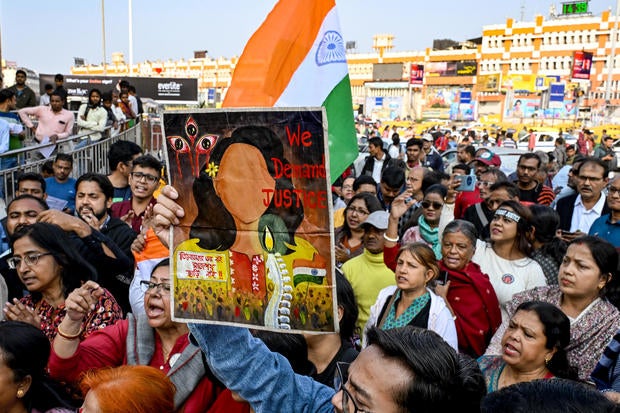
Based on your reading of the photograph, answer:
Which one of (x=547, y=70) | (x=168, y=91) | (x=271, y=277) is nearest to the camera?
(x=271, y=277)

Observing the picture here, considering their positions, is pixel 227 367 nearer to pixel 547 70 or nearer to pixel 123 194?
pixel 123 194

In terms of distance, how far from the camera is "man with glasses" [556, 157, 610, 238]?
217 inches

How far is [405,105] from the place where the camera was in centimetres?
7550

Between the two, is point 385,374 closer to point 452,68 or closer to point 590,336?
point 590,336

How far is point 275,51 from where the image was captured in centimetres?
358

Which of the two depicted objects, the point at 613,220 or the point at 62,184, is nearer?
the point at 613,220

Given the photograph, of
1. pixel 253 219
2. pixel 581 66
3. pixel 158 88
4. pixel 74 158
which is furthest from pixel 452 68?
pixel 253 219

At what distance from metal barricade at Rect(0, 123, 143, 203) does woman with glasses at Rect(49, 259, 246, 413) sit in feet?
13.4

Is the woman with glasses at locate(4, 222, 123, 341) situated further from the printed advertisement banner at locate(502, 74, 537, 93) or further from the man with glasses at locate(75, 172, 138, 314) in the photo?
the printed advertisement banner at locate(502, 74, 537, 93)

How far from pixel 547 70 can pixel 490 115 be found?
1412 cm

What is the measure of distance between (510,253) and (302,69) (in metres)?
2.04

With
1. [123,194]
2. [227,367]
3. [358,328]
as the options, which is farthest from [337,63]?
[123,194]

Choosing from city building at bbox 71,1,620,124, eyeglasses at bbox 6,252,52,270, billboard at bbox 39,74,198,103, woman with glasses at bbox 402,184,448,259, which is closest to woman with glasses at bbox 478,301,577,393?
woman with glasses at bbox 402,184,448,259

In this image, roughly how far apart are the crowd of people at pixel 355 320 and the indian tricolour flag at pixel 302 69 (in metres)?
0.81
